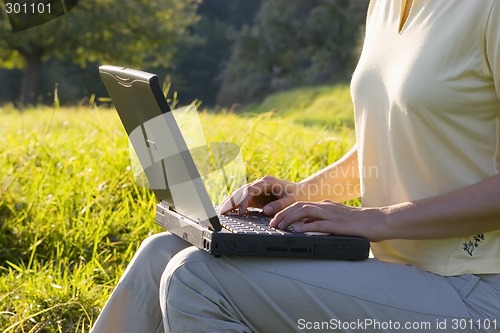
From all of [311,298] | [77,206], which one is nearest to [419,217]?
[311,298]

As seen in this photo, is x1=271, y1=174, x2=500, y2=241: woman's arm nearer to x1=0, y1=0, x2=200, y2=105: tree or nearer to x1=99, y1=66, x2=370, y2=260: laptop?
x1=99, y1=66, x2=370, y2=260: laptop

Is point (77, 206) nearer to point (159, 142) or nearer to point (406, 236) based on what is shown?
point (159, 142)

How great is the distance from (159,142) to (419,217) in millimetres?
554

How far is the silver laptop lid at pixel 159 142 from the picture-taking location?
1646 millimetres

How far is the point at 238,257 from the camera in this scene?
1.73 metres

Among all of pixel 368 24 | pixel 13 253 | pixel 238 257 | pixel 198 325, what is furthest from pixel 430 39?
pixel 13 253

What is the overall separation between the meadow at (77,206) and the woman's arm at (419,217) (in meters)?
1.21

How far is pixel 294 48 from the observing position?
3428 centimetres

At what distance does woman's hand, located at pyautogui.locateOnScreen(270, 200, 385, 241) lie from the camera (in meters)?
1.76

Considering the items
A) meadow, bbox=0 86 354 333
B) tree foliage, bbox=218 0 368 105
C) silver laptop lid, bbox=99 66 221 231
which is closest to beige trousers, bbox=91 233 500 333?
silver laptop lid, bbox=99 66 221 231

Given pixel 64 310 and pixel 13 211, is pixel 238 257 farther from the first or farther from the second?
pixel 13 211

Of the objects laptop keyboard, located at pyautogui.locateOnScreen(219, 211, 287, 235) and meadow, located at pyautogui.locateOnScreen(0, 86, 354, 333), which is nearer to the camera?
laptop keyboard, located at pyautogui.locateOnScreen(219, 211, 287, 235)

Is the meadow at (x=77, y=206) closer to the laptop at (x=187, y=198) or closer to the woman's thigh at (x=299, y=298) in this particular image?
the laptop at (x=187, y=198)

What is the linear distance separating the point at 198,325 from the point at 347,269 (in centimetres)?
32
